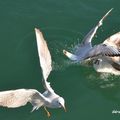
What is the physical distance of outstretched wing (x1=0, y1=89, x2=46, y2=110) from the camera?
29.8 feet

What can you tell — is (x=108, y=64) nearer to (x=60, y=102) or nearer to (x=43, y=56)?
(x=43, y=56)

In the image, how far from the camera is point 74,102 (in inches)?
411

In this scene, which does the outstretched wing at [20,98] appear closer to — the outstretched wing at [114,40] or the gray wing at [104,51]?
the gray wing at [104,51]

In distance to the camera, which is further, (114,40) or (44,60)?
(114,40)

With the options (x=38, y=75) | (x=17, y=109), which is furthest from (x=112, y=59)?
(x=17, y=109)

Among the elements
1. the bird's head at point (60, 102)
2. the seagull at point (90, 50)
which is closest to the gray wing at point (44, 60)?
the bird's head at point (60, 102)

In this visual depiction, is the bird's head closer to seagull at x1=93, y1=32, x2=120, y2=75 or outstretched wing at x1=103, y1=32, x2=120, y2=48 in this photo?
seagull at x1=93, y1=32, x2=120, y2=75

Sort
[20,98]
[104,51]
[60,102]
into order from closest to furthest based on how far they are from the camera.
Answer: [20,98] → [60,102] → [104,51]

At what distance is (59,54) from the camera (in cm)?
1157

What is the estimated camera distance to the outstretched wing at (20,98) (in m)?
9.09

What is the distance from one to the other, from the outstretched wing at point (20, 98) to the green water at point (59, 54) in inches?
16.7

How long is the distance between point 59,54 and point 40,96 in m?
2.09

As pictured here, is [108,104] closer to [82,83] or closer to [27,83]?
[82,83]

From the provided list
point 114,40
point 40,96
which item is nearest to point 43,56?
point 40,96
